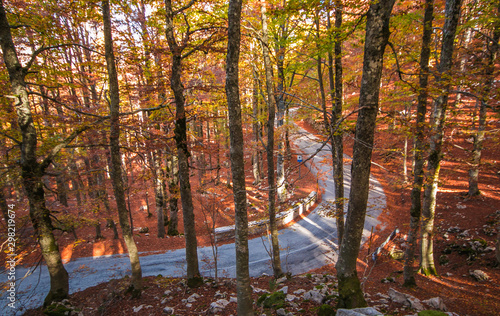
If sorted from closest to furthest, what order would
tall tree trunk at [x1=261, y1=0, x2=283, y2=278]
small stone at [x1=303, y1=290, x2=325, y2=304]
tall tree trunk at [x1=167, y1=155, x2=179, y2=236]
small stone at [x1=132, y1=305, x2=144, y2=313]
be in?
small stone at [x1=303, y1=290, x2=325, y2=304] < small stone at [x1=132, y1=305, x2=144, y2=313] < tall tree trunk at [x1=261, y1=0, x2=283, y2=278] < tall tree trunk at [x1=167, y1=155, x2=179, y2=236]

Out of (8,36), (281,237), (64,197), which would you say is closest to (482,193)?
(281,237)

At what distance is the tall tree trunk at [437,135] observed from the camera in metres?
6.41

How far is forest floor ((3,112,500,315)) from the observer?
22.0 ft

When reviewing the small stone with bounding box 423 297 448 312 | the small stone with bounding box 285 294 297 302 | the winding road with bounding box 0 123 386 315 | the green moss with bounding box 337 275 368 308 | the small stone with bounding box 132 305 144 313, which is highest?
the green moss with bounding box 337 275 368 308

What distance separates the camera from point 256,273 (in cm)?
1057

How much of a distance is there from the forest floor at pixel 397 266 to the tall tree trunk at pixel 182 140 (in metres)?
1.12

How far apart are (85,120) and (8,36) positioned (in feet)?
8.87

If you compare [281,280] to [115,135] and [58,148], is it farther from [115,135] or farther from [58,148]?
[58,148]

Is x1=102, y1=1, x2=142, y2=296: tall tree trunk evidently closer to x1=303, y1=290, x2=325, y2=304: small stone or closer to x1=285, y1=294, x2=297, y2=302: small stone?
x1=285, y1=294, x2=297, y2=302: small stone

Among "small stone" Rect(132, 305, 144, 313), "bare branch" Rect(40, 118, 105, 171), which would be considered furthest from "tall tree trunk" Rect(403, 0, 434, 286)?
"bare branch" Rect(40, 118, 105, 171)

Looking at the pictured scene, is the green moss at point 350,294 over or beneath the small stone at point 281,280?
over

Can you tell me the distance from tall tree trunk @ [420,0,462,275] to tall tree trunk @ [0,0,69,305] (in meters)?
10.8

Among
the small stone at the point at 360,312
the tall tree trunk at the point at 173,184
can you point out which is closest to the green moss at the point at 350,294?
the small stone at the point at 360,312

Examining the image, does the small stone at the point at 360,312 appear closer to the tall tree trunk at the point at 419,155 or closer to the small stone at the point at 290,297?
the small stone at the point at 290,297
